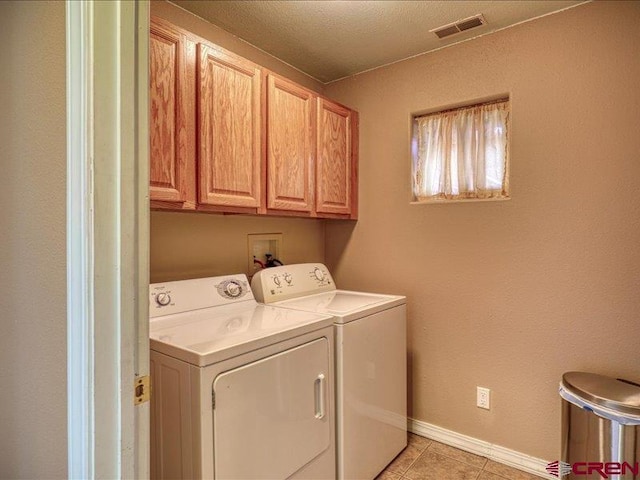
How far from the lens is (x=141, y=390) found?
0.80m

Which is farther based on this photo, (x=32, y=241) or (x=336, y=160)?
(x=336, y=160)

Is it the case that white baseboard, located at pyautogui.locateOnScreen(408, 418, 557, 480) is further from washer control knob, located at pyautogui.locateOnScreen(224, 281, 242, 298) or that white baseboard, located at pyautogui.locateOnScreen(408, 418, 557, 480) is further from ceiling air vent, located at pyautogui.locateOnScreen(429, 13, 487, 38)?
ceiling air vent, located at pyautogui.locateOnScreen(429, 13, 487, 38)

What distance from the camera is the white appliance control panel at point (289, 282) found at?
2.04m

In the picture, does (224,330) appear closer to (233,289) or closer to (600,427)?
(233,289)

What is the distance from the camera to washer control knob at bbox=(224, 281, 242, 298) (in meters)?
1.91

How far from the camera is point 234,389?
49.2 inches

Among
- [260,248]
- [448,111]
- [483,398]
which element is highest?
[448,111]

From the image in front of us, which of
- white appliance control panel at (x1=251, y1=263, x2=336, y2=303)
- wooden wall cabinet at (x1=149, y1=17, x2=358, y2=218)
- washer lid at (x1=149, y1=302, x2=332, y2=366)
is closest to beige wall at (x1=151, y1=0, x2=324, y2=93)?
wooden wall cabinet at (x1=149, y1=17, x2=358, y2=218)

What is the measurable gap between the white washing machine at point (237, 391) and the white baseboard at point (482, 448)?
36.1 inches

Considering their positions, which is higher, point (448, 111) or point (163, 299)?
point (448, 111)

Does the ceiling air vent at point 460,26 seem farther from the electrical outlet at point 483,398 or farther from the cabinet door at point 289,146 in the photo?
the electrical outlet at point 483,398

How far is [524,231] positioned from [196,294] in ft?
5.72

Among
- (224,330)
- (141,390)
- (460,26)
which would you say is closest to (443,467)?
(224,330)

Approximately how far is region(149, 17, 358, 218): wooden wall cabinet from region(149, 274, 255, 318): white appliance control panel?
1.24ft
